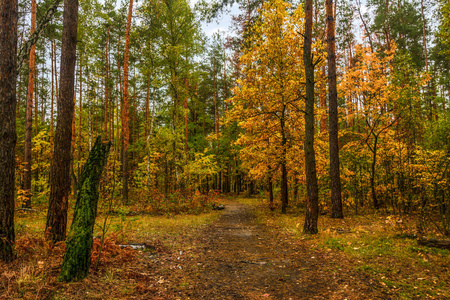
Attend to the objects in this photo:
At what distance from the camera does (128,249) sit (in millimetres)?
5383

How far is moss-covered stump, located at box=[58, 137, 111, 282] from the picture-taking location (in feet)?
12.3

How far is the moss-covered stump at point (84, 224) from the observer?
376cm

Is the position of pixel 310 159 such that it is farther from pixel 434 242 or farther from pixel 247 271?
pixel 247 271

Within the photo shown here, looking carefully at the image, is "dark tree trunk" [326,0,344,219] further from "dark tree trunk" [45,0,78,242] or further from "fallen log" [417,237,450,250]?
"dark tree trunk" [45,0,78,242]

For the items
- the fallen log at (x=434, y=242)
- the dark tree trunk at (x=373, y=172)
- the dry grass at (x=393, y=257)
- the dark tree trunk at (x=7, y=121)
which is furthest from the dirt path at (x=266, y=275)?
the dark tree trunk at (x=373, y=172)

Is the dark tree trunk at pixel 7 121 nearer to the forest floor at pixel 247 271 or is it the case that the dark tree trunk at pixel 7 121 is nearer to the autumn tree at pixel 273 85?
the forest floor at pixel 247 271

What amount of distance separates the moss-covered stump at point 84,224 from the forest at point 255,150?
0.06ft

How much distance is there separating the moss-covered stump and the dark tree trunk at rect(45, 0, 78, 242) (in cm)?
168

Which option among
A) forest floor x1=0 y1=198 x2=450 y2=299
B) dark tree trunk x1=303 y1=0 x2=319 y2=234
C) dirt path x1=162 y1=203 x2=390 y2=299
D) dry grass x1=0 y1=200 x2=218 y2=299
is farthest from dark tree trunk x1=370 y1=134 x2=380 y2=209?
dry grass x1=0 y1=200 x2=218 y2=299

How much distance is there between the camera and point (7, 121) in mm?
4293

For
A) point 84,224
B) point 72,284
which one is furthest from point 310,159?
point 72,284

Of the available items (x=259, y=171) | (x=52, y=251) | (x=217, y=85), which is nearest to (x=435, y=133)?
(x=259, y=171)

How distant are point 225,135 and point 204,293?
80.7 ft

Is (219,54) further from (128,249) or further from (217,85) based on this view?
(128,249)
